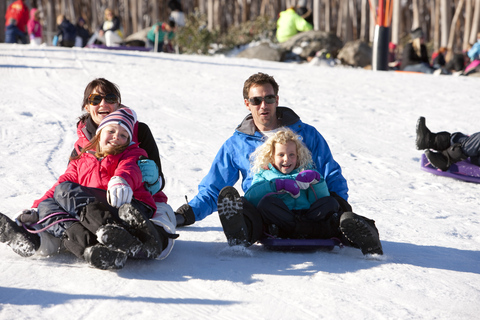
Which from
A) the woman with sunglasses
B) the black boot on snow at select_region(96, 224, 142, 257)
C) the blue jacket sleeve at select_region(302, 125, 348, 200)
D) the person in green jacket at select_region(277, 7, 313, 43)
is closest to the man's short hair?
the blue jacket sleeve at select_region(302, 125, 348, 200)

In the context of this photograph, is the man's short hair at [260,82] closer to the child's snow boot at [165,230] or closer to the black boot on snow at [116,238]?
the child's snow boot at [165,230]

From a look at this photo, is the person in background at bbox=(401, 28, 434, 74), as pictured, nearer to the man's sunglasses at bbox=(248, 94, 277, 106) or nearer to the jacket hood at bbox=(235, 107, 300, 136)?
the jacket hood at bbox=(235, 107, 300, 136)

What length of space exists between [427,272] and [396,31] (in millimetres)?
15390

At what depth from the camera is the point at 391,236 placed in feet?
12.5

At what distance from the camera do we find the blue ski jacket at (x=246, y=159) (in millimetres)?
3611

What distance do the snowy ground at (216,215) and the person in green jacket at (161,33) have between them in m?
4.84

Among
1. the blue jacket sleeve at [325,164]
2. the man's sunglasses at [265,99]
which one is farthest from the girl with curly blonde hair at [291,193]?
the man's sunglasses at [265,99]

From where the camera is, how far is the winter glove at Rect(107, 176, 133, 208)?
2.80 metres

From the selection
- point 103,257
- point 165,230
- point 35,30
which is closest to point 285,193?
point 165,230

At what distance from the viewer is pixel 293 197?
333cm

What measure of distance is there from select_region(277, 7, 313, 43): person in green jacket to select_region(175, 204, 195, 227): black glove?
13.6 meters

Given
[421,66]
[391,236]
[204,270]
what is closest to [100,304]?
[204,270]

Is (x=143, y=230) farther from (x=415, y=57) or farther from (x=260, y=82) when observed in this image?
(x=415, y=57)

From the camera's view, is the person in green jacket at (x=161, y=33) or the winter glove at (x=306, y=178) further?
the person in green jacket at (x=161, y=33)
